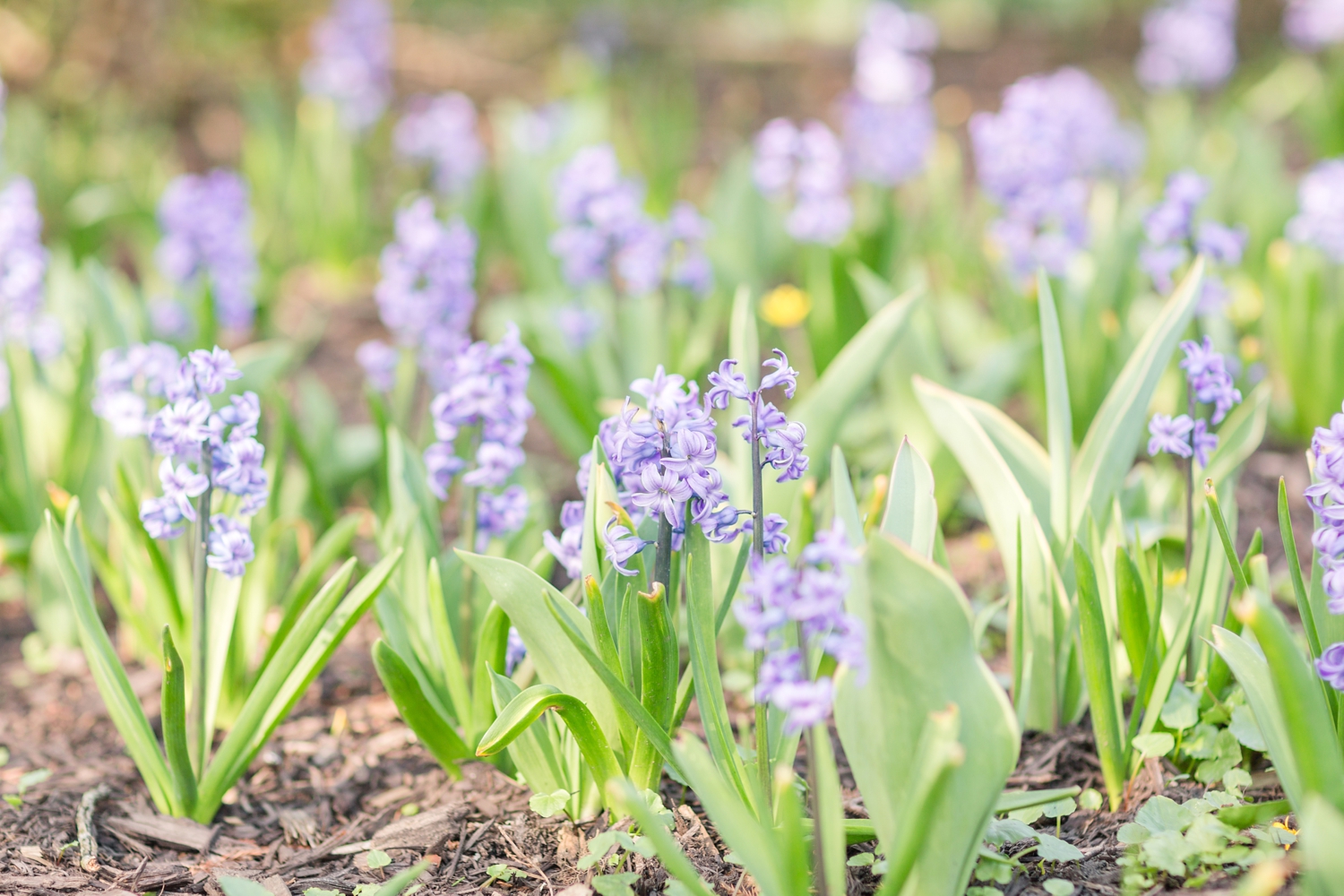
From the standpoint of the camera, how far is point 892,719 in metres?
1.46

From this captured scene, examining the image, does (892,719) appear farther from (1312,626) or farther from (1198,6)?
(1198,6)

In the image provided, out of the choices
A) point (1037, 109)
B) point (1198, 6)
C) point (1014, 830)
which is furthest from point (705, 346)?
point (1198, 6)

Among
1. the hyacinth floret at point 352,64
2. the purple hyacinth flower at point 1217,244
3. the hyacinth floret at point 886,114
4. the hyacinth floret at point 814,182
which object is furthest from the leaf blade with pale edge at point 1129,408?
the hyacinth floret at point 352,64

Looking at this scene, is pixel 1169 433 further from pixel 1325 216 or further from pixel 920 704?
pixel 1325 216

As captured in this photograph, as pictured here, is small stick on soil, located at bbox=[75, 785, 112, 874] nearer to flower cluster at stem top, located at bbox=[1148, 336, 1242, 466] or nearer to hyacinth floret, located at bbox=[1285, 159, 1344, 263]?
flower cluster at stem top, located at bbox=[1148, 336, 1242, 466]

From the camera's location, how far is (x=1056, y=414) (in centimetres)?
197

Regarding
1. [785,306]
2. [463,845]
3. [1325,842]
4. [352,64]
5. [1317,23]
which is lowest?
[463,845]

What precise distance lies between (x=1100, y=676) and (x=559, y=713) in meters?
0.92

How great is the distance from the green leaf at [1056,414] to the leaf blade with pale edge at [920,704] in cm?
70

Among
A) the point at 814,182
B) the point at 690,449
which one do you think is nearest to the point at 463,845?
the point at 690,449

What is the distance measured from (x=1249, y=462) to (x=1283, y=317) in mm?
454

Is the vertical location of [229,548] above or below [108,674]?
above

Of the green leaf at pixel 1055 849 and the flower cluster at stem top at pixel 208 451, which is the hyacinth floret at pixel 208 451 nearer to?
the flower cluster at stem top at pixel 208 451

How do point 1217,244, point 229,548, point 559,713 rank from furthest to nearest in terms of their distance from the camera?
1. point 1217,244
2. point 229,548
3. point 559,713
